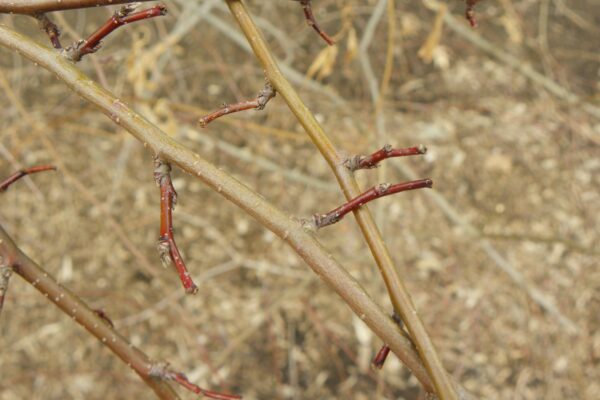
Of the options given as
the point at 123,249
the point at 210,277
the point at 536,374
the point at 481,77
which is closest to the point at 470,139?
the point at 481,77

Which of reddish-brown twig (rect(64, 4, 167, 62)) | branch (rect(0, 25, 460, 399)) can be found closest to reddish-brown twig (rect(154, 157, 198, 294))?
branch (rect(0, 25, 460, 399))

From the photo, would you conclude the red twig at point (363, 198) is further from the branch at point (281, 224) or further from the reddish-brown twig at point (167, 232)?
the reddish-brown twig at point (167, 232)

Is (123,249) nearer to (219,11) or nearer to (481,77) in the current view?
(219,11)

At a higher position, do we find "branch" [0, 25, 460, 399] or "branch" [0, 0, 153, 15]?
"branch" [0, 0, 153, 15]

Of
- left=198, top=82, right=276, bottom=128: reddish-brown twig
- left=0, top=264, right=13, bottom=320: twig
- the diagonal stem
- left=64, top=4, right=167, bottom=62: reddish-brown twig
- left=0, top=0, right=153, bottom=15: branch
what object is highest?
left=0, top=0, right=153, bottom=15: branch

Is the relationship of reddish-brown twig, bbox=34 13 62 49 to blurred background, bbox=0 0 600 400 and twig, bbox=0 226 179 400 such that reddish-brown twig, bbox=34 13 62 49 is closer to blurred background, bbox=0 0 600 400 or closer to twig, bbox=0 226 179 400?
twig, bbox=0 226 179 400

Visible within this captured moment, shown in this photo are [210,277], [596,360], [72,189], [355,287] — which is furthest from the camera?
[72,189]

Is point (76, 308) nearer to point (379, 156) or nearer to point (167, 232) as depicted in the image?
point (167, 232)

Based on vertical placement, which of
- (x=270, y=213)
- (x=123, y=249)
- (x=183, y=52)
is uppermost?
(x=183, y=52)
